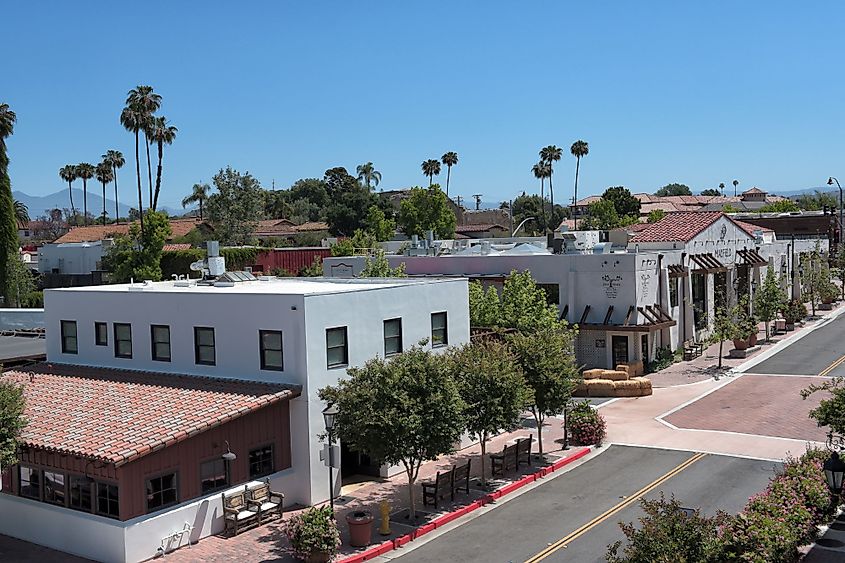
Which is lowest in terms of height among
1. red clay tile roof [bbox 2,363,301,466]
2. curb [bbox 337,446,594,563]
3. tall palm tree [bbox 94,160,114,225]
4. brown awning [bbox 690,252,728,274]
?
curb [bbox 337,446,594,563]

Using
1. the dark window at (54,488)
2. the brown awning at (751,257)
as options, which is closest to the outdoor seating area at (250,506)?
the dark window at (54,488)

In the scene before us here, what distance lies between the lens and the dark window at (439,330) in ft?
92.4

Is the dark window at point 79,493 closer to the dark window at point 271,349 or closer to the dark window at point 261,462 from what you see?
the dark window at point 261,462

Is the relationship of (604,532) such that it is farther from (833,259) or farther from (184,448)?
(833,259)

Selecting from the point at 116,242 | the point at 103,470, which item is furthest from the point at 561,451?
the point at 116,242

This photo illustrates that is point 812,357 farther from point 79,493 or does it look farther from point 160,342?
point 79,493

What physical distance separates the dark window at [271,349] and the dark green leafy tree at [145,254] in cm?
4327

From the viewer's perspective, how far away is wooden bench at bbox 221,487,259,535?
21203 millimetres

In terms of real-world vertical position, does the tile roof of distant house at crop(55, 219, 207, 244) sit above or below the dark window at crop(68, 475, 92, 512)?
above

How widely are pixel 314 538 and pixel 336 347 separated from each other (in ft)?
21.8

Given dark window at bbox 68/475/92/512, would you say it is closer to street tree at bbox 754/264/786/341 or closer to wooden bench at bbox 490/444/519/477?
wooden bench at bbox 490/444/519/477

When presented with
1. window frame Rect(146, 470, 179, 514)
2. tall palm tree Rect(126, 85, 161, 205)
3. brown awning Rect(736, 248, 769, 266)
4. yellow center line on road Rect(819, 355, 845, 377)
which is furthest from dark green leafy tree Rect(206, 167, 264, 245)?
window frame Rect(146, 470, 179, 514)

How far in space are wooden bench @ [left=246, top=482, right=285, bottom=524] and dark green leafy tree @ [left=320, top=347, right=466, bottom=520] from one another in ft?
9.22

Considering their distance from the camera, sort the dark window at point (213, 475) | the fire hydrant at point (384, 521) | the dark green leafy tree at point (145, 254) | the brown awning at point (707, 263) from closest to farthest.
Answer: the fire hydrant at point (384, 521), the dark window at point (213, 475), the brown awning at point (707, 263), the dark green leafy tree at point (145, 254)
